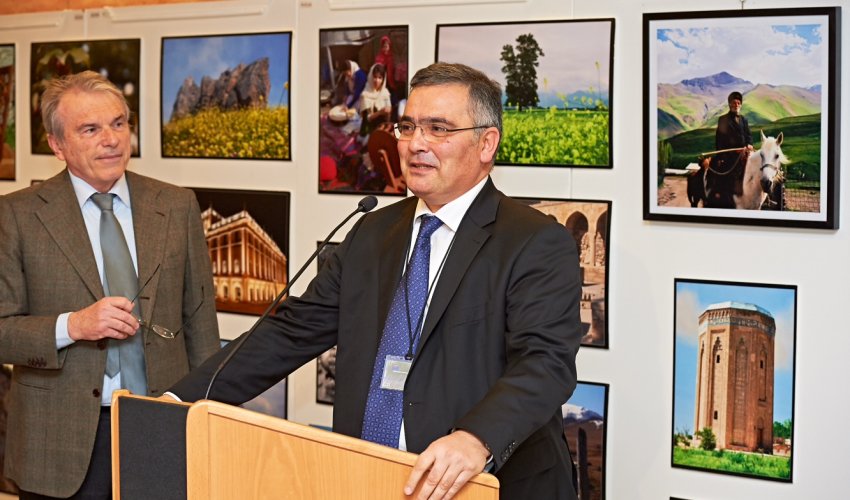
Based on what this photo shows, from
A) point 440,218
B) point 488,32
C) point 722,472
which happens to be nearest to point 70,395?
point 440,218

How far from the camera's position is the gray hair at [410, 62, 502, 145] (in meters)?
2.56

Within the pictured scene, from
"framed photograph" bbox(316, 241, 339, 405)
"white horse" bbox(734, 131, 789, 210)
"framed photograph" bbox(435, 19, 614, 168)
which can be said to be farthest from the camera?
"framed photograph" bbox(316, 241, 339, 405)

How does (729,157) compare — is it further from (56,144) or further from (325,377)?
(56,144)

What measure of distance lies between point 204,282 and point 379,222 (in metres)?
0.99

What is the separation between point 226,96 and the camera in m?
4.57

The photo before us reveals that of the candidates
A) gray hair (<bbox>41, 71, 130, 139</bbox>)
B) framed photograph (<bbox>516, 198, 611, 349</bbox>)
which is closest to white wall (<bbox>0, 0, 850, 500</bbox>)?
framed photograph (<bbox>516, 198, 611, 349</bbox>)

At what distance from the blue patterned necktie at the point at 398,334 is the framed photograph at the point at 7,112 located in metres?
3.18

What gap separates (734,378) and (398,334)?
156cm

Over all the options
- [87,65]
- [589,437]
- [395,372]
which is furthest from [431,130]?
[87,65]

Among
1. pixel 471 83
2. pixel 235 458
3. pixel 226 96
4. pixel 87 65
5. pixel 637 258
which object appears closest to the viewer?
pixel 235 458

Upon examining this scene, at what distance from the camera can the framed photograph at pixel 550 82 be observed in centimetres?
375

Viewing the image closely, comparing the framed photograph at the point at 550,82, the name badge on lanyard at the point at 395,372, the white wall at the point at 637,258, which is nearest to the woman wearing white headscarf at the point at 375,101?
the white wall at the point at 637,258

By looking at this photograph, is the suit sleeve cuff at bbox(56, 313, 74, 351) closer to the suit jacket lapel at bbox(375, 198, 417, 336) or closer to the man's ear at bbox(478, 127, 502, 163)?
the suit jacket lapel at bbox(375, 198, 417, 336)

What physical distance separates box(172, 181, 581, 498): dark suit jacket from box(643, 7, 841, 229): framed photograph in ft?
3.91
